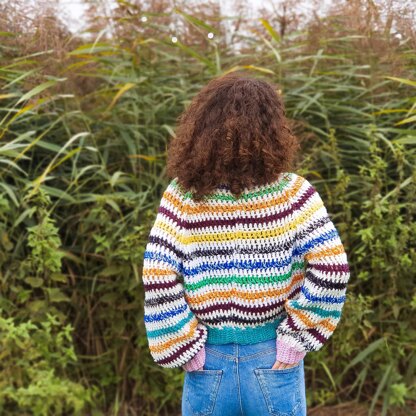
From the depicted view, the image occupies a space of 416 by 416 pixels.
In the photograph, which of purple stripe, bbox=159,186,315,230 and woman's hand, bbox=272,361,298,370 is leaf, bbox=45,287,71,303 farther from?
woman's hand, bbox=272,361,298,370

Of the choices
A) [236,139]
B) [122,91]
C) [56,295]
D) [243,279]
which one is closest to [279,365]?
[243,279]

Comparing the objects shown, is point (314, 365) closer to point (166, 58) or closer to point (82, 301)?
point (82, 301)

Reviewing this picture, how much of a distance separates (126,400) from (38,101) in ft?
4.93

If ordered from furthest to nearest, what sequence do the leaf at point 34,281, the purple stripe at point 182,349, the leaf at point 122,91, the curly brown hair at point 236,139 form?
the leaf at point 122,91 → the leaf at point 34,281 → the purple stripe at point 182,349 → the curly brown hair at point 236,139

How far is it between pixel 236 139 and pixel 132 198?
59.3 inches

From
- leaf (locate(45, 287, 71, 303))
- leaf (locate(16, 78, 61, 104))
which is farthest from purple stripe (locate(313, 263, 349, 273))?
leaf (locate(16, 78, 61, 104))

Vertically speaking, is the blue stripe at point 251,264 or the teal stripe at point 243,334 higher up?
the blue stripe at point 251,264

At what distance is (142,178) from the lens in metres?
3.47

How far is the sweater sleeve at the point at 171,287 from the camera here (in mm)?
1948

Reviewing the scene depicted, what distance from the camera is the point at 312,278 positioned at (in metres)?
1.92

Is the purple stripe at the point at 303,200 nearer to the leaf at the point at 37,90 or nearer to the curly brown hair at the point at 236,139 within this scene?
A: the curly brown hair at the point at 236,139

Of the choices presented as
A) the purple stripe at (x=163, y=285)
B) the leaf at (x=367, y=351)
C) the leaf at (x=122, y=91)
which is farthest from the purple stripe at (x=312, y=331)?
the leaf at (x=122, y=91)

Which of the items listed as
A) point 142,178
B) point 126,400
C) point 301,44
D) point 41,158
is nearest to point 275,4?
A: point 301,44

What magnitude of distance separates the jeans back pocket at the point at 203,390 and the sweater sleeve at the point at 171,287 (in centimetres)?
6
